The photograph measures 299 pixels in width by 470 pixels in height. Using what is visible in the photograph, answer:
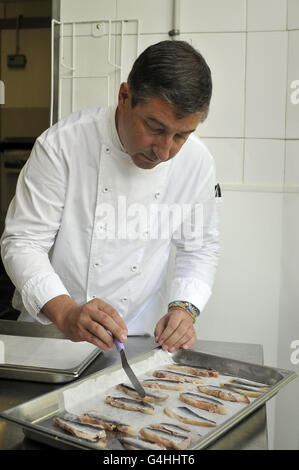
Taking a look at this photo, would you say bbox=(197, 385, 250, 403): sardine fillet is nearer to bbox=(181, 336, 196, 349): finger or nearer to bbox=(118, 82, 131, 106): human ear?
bbox=(181, 336, 196, 349): finger

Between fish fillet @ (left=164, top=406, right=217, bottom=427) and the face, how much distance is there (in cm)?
58

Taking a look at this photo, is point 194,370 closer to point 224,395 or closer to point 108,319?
point 224,395

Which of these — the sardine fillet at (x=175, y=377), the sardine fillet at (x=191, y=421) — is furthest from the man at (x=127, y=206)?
the sardine fillet at (x=191, y=421)

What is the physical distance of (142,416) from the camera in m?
0.99

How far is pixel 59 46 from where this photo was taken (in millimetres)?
2709

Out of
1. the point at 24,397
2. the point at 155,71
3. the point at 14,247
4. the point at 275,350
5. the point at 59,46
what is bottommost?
the point at 275,350

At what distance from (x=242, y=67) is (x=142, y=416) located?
194 centimetres

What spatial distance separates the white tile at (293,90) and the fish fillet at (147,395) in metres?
1.69

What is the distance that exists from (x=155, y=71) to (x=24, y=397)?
0.77 metres

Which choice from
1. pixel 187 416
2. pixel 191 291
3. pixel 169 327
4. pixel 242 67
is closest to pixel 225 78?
pixel 242 67

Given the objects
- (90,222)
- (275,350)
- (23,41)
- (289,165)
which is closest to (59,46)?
Result: (23,41)

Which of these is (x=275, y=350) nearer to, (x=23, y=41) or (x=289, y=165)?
(x=289, y=165)

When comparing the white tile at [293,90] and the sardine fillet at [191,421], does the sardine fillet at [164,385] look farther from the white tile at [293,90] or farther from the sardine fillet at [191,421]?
the white tile at [293,90]
